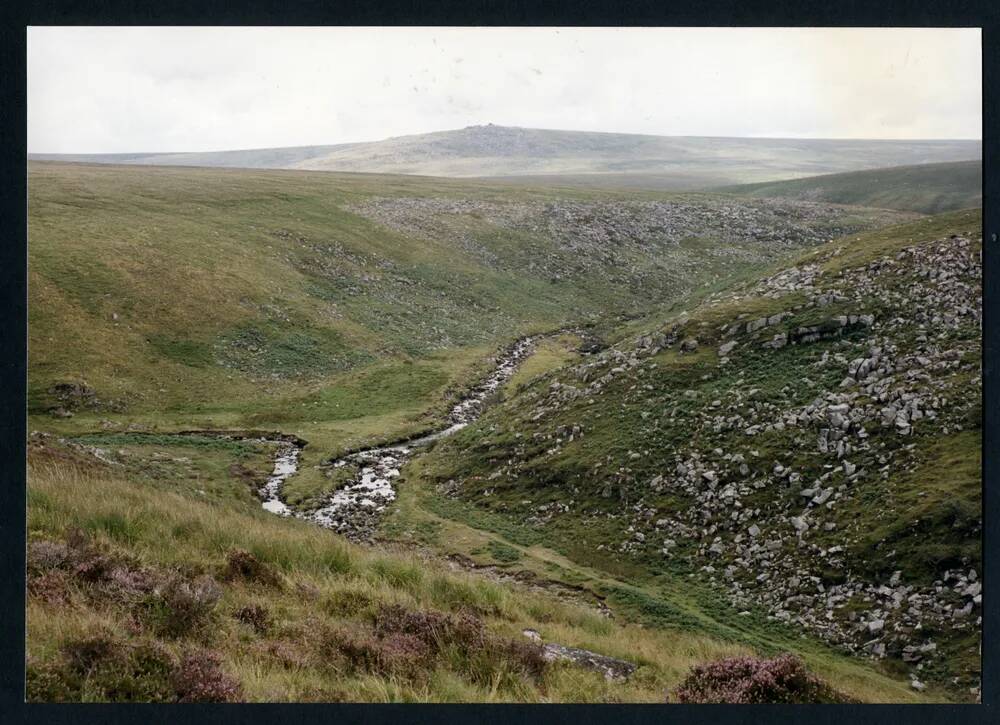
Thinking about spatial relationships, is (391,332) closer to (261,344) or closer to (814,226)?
(261,344)

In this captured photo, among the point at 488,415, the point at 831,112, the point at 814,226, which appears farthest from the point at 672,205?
the point at 831,112

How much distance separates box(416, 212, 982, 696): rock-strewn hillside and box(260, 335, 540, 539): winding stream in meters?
1.59

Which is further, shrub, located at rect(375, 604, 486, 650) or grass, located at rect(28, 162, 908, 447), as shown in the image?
grass, located at rect(28, 162, 908, 447)

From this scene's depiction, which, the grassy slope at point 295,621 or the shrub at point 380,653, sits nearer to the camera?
the grassy slope at point 295,621

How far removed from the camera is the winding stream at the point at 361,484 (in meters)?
15.5

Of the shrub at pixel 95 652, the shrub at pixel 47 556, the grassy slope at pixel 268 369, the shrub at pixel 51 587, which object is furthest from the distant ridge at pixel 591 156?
the shrub at pixel 95 652

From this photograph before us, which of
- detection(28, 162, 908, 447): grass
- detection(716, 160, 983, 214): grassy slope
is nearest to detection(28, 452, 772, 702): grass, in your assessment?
detection(28, 162, 908, 447): grass

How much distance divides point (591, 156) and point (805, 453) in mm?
84872

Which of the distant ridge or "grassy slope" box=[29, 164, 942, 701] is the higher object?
the distant ridge

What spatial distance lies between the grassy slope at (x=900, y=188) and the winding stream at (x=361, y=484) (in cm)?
1404

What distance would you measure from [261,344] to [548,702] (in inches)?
738

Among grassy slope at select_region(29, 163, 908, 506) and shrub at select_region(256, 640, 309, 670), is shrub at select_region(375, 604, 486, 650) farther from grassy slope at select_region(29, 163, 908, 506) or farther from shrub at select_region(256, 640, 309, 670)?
grassy slope at select_region(29, 163, 908, 506)

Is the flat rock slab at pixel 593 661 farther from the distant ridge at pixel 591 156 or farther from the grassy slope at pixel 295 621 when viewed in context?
the distant ridge at pixel 591 156

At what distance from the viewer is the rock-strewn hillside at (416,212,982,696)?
961cm
